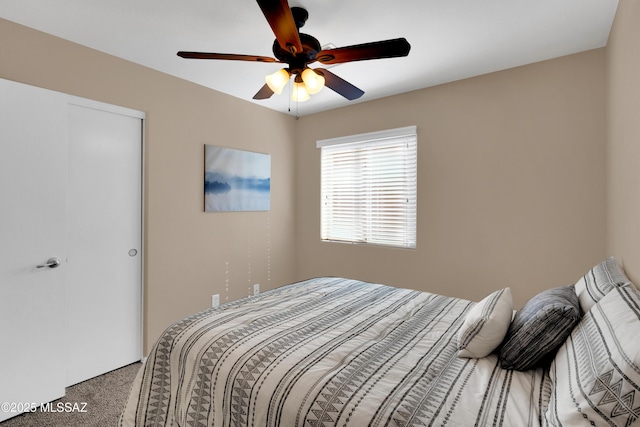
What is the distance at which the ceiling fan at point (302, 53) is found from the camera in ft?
4.97

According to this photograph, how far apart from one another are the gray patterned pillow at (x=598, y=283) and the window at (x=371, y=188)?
1.75 m

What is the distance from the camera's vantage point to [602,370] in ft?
2.83

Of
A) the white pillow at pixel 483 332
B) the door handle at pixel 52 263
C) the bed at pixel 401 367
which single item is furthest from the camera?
the door handle at pixel 52 263

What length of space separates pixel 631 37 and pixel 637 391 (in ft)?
5.64

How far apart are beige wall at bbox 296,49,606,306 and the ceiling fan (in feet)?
4.43

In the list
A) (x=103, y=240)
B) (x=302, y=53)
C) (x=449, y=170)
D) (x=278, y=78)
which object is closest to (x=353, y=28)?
(x=302, y=53)

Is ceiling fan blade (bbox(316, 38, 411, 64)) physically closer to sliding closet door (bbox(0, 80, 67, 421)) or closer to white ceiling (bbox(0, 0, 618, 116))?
white ceiling (bbox(0, 0, 618, 116))

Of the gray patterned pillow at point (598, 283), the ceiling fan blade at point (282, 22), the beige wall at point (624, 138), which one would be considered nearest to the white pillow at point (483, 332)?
the gray patterned pillow at point (598, 283)

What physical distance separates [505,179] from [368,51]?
5.94ft

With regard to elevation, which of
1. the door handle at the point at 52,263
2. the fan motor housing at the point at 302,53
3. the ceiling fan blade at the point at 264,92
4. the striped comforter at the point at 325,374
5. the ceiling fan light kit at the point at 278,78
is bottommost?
the striped comforter at the point at 325,374

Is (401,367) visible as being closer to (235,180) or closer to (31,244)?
(31,244)

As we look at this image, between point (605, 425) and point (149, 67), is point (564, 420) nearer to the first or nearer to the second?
point (605, 425)

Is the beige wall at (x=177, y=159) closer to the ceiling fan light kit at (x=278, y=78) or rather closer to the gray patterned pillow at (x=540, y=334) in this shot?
the ceiling fan light kit at (x=278, y=78)

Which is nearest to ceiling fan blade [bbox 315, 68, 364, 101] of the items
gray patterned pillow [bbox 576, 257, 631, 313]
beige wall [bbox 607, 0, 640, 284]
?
beige wall [bbox 607, 0, 640, 284]
